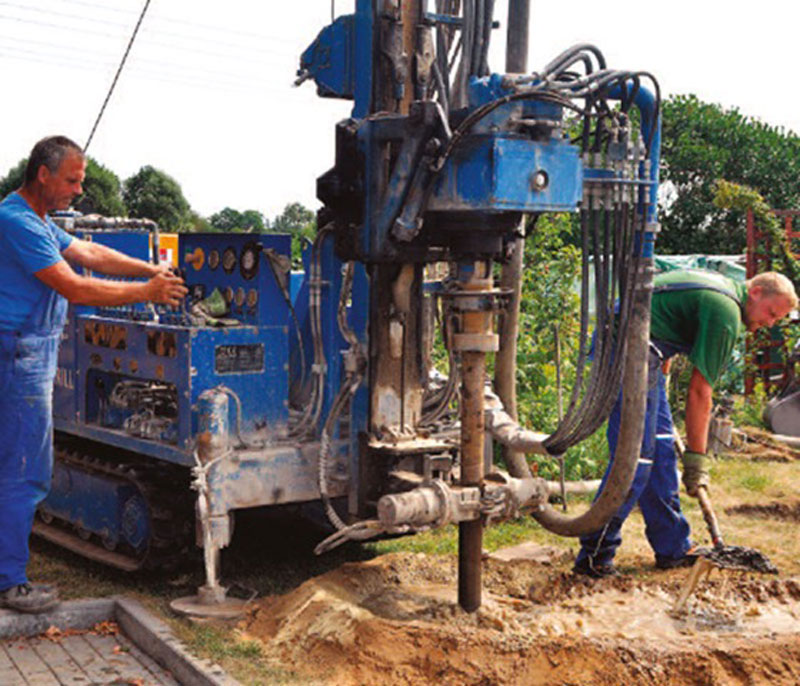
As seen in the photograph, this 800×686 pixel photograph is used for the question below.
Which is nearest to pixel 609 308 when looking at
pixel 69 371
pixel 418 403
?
pixel 418 403

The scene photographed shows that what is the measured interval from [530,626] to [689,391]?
5.88 ft

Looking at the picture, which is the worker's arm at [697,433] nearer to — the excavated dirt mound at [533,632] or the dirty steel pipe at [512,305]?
the excavated dirt mound at [533,632]

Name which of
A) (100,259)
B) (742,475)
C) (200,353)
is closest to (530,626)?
(200,353)

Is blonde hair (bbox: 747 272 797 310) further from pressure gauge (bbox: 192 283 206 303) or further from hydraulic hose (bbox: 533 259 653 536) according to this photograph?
pressure gauge (bbox: 192 283 206 303)

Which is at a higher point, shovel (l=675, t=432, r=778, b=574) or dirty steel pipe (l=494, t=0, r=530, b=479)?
dirty steel pipe (l=494, t=0, r=530, b=479)

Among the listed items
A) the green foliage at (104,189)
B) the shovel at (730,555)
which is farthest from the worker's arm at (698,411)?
the green foliage at (104,189)

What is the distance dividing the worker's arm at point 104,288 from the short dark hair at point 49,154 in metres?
0.51

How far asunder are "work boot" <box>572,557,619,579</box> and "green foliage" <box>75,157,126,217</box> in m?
30.6

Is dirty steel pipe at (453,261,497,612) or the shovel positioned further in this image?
the shovel

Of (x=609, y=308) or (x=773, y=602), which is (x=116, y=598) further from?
(x=773, y=602)

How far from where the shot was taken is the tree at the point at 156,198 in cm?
3850

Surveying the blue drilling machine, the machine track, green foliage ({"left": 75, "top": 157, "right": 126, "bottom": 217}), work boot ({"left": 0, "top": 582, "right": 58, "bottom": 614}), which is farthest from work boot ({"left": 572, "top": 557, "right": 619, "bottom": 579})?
green foliage ({"left": 75, "top": 157, "right": 126, "bottom": 217})

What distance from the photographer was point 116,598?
19.1ft

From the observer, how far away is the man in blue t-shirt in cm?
562
